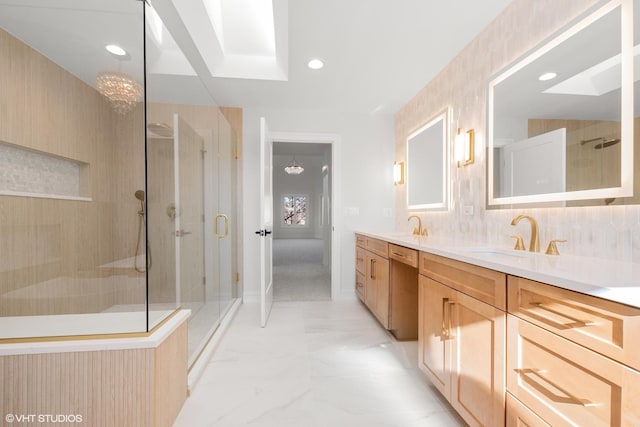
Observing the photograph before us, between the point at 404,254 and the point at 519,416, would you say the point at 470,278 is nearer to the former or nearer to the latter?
the point at 519,416

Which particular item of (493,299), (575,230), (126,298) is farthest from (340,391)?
(575,230)

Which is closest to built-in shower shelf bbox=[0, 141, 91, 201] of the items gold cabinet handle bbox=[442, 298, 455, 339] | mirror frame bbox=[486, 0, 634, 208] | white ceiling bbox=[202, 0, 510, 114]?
white ceiling bbox=[202, 0, 510, 114]

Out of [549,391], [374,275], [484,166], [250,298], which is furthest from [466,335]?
[250,298]

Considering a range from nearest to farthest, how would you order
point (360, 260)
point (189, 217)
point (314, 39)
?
point (314, 39) < point (189, 217) < point (360, 260)

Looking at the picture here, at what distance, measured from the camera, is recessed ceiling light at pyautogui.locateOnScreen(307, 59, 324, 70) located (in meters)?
2.42

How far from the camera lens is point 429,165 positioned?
2.75 meters

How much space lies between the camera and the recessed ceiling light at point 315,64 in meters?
2.42

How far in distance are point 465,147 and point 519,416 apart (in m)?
1.78

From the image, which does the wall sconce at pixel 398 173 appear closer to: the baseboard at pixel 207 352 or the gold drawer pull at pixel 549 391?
the baseboard at pixel 207 352

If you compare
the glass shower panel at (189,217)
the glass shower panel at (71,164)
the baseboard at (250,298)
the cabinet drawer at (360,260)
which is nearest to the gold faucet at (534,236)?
the cabinet drawer at (360,260)

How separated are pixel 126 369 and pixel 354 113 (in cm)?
338

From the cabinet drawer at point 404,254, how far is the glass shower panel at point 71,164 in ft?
5.21

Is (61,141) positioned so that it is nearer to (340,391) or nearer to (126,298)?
(126,298)

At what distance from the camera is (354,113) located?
11.7 ft
